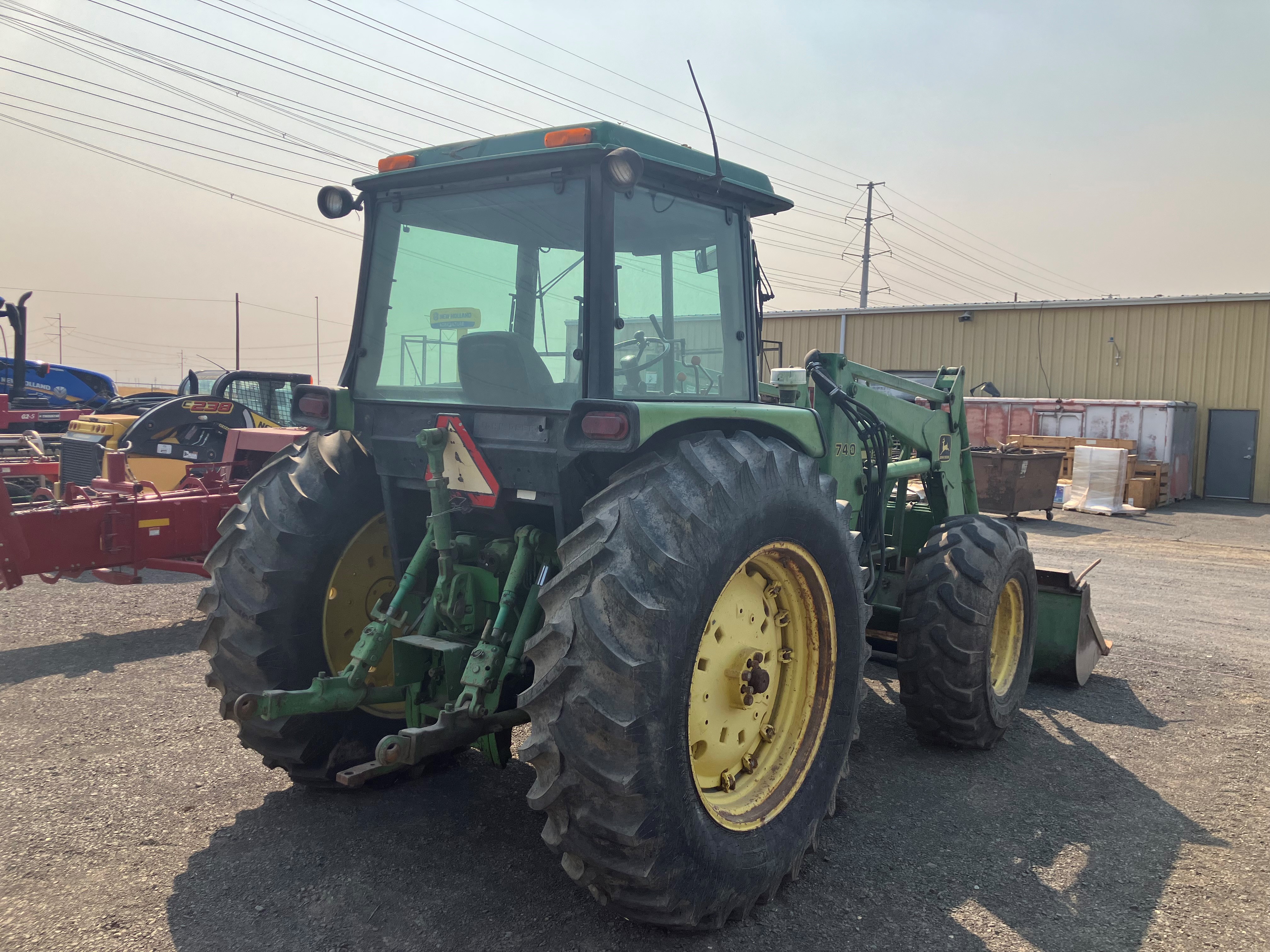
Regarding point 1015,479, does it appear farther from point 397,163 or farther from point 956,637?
point 397,163

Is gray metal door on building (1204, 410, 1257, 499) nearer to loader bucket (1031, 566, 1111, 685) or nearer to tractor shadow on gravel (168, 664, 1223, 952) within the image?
loader bucket (1031, 566, 1111, 685)

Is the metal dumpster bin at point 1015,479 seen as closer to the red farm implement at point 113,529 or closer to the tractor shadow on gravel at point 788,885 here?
the tractor shadow on gravel at point 788,885

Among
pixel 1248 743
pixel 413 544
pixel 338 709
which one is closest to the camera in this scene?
pixel 338 709

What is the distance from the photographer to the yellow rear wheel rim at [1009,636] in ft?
16.9

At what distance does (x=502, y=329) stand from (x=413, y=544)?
3.24 feet

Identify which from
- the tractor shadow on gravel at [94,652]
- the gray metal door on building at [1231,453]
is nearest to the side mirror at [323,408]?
the tractor shadow on gravel at [94,652]

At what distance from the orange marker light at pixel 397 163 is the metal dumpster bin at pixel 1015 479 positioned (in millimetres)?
12456

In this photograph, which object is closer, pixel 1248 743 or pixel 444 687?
pixel 444 687

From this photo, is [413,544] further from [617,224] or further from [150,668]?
[150,668]

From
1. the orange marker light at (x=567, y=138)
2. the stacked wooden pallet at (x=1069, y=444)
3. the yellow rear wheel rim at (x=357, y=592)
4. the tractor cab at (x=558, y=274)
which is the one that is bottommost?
the yellow rear wheel rim at (x=357, y=592)

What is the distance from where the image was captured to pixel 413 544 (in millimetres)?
3740

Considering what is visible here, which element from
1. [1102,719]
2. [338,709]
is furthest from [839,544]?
[1102,719]

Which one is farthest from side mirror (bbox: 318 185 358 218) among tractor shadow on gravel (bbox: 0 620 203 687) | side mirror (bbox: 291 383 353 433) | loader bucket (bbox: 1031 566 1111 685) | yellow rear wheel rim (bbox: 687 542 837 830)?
loader bucket (bbox: 1031 566 1111 685)

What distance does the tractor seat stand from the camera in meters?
3.27
